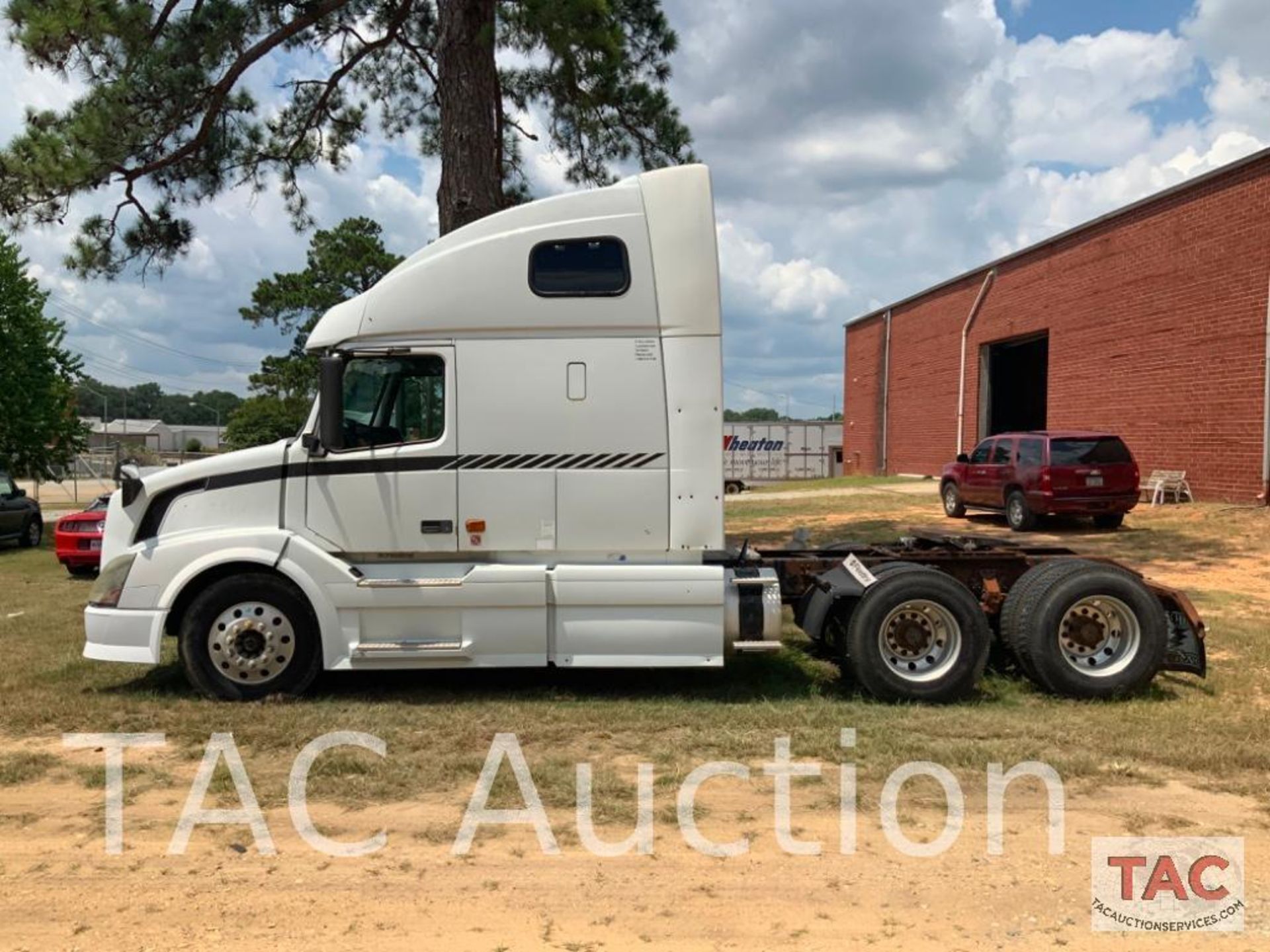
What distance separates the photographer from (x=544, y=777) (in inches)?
205

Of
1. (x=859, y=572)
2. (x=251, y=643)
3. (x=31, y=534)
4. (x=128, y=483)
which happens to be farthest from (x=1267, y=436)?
(x=31, y=534)

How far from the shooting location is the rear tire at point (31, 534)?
20.7 m

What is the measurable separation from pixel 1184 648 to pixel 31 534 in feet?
72.3

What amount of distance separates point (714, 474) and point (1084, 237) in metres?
22.8

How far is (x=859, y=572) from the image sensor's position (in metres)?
6.84

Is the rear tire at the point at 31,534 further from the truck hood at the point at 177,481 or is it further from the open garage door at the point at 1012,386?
the open garage door at the point at 1012,386

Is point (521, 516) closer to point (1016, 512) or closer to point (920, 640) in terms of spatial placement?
point (920, 640)

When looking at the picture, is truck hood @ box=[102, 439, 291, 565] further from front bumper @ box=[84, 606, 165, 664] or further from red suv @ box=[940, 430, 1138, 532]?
red suv @ box=[940, 430, 1138, 532]

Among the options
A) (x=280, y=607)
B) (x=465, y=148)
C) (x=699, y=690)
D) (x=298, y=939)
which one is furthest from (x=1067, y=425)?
(x=298, y=939)

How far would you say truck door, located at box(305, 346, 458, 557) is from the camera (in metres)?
6.69

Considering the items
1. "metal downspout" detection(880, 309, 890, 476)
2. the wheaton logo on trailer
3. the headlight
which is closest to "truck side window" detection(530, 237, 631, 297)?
the headlight

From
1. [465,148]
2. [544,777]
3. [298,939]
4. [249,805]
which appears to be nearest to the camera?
[298,939]

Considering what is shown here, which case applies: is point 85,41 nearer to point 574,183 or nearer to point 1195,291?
point 574,183

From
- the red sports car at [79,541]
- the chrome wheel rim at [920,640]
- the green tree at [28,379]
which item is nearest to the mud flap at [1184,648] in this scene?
the chrome wheel rim at [920,640]
